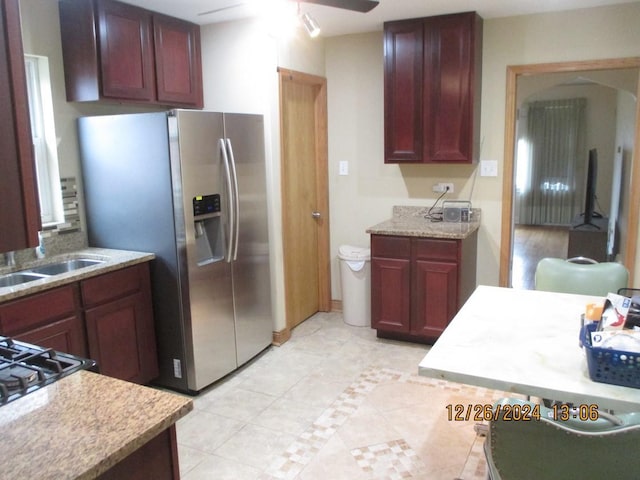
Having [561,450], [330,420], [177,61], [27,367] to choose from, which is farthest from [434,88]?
[27,367]

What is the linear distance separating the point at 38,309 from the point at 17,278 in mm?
440

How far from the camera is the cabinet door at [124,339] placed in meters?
2.84

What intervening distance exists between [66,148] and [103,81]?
484 millimetres

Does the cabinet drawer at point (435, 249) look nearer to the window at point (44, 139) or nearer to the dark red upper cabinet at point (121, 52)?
the dark red upper cabinet at point (121, 52)

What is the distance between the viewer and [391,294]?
3.87 meters

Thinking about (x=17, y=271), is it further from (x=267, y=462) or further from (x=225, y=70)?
(x=225, y=70)

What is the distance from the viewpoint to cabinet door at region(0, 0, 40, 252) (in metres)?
0.89

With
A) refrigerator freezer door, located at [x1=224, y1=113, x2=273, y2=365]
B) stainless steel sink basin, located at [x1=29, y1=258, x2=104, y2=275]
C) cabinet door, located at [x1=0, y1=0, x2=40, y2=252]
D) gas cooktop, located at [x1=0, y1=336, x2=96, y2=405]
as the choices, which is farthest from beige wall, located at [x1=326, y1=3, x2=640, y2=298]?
cabinet door, located at [x1=0, y1=0, x2=40, y2=252]

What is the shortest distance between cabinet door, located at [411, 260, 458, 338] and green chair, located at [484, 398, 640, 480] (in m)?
2.39

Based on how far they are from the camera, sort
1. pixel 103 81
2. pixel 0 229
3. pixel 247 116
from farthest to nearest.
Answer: pixel 247 116, pixel 103 81, pixel 0 229

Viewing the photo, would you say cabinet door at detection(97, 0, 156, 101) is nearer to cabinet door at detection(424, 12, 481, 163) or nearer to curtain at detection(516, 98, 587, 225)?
cabinet door at detection(424, 12, 481, 163)

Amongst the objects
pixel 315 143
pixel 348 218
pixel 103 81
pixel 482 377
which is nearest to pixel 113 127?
pixel 103 81

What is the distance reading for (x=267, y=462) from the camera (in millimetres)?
2512

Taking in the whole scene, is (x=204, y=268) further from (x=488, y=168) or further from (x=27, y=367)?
(x=488, y=168)
